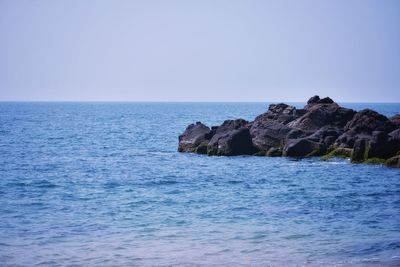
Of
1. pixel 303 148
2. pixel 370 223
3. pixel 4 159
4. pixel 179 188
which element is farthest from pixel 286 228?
pixel 4 159

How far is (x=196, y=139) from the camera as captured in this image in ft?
192

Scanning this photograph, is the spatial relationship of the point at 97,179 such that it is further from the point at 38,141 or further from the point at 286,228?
the point at 38,141

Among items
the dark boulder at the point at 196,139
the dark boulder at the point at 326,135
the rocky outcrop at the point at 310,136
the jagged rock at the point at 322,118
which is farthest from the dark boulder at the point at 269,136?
the dark boulder at the point at 196,139

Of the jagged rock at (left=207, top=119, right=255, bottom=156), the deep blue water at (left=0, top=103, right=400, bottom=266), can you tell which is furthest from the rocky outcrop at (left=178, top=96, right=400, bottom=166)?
the deep blue water at (left=0, top=103, right=400, bottom=266)

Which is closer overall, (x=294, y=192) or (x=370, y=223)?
(x=370, y=223)

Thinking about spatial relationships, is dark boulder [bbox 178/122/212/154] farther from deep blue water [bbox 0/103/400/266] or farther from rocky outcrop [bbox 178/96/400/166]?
deep blue water [bbox 0/103/400/266]

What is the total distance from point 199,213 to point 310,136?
27359 mm

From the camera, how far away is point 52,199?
30.5 m

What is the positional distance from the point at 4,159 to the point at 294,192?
1115 inches

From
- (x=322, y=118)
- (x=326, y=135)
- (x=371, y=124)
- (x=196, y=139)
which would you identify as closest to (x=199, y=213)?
(x=371, y=124)

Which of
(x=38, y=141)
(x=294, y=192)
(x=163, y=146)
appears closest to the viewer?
(x=294, y=192)

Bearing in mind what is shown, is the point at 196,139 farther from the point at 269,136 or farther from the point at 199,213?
the point at 199,213

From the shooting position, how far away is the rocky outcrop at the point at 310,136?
1767 inches

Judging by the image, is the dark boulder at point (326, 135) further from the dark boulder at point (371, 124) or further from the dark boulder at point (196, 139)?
the dark boulder at point (196, 139)
